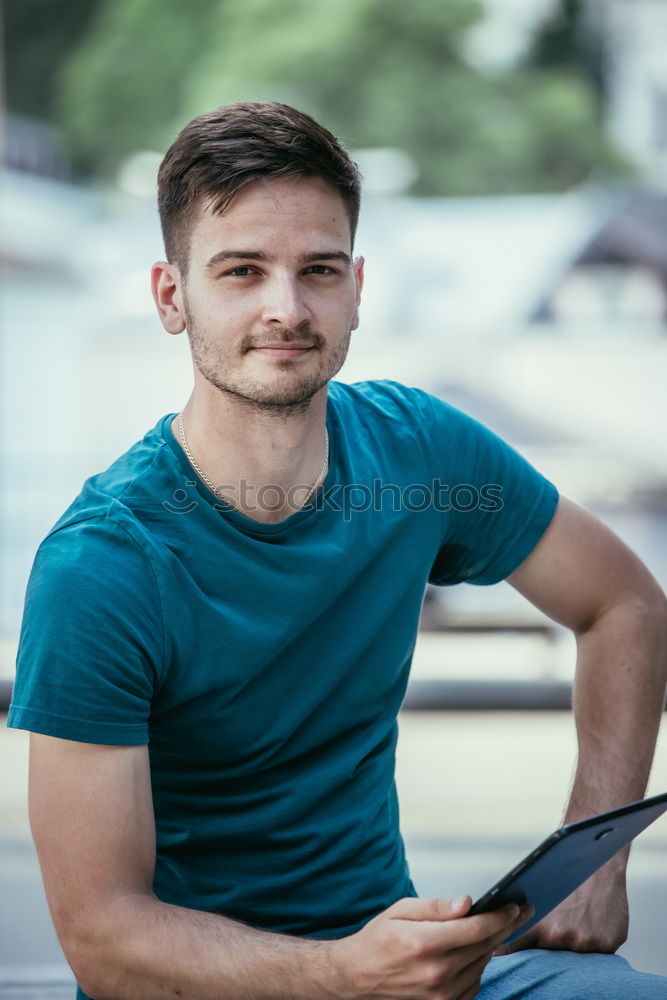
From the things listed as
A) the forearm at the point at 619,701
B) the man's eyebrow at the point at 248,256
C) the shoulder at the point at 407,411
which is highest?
the man's eyebrow at the point at 248,256

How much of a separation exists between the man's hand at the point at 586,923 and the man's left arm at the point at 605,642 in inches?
3.1

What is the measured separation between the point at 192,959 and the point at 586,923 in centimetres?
46

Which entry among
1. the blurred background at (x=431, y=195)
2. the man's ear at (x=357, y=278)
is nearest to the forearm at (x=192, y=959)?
the man's ear at (x=357, y=278)

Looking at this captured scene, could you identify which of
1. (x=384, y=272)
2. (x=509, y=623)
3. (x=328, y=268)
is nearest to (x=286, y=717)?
(x=328, y=268)

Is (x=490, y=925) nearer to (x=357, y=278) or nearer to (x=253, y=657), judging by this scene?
(x=253, y=657)

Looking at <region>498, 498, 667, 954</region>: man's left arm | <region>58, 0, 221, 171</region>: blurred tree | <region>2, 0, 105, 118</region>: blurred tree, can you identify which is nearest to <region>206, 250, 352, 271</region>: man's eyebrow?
<region>498, 498, 667, 954</region>: man's left arm

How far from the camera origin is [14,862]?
2.37 metres

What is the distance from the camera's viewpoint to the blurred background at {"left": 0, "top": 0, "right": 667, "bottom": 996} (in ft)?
19.5

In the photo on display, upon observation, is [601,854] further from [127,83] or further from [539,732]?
[127,83]

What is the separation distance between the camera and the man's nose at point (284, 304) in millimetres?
1043

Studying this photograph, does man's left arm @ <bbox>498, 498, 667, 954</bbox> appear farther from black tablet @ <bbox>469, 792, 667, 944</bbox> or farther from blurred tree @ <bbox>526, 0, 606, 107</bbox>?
blurred tree @ <bbox>526, 0, 606, 107</bbox>

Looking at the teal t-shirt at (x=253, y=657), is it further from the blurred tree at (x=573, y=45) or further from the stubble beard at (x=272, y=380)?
the blurred tree at (x=573, y=45)

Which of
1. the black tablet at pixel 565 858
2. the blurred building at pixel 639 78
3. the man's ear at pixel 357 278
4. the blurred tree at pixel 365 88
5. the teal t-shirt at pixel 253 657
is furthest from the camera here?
the blurred tree at pixel 365 88

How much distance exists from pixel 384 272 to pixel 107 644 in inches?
210
